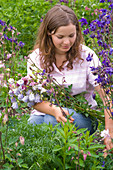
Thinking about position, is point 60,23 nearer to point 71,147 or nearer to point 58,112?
point 58,112

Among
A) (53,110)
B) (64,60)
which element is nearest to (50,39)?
(64,60)

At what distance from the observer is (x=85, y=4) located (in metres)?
4.91

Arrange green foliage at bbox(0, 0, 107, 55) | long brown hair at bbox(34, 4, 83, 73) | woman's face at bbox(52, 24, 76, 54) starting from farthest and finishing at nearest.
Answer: green foliage at bbox(0, 0, 107, 55)
long brown hair at bbox(34, 4, 83, 73)
woman's face at bbox(52, 24, 76, 54)

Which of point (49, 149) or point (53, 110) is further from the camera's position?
point (53, 110)

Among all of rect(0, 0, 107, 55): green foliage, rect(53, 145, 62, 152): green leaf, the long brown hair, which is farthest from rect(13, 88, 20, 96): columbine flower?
rect(0, 0, 107, 55): green foliage

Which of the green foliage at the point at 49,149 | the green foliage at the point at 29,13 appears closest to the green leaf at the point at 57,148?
the green foliage at the point at 49,149

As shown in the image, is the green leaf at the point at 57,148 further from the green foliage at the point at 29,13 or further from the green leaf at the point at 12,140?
the green foliage at the point at 29,13

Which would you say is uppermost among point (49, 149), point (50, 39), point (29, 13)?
point (29, 13)

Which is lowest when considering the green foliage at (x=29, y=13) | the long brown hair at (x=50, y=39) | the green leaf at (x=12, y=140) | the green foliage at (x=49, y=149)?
the green foliage at (x=49, y=149)

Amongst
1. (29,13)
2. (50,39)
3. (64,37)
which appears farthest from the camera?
(29,13)

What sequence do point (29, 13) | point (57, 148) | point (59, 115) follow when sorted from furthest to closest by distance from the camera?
point (29, 13)
point (59, 115)
point (57, 148)

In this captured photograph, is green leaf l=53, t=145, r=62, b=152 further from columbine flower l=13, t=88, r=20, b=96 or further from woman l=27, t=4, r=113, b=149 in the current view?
woman l=27, t=4, r=113, b=149

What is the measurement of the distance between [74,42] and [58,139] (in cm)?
105

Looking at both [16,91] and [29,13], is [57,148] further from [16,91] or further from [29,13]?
[29,13]
